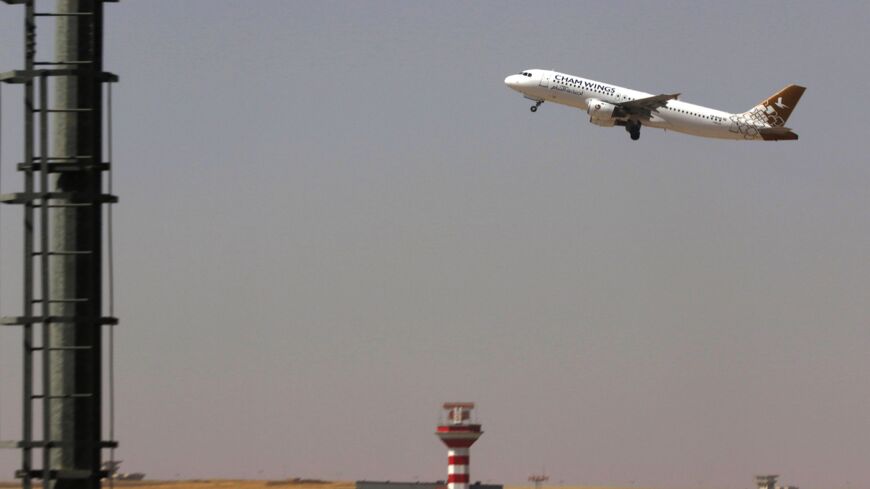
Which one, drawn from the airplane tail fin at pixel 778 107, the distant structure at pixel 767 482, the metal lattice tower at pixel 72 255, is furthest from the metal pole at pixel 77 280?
the airplane tail fin at pixel 778 107

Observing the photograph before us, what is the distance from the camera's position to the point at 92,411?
18.3m

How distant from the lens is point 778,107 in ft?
482

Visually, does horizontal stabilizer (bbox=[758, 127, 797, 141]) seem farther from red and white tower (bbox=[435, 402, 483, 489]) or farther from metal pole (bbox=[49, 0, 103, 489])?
metal pole (bbox=[49, 0, 103, 489])

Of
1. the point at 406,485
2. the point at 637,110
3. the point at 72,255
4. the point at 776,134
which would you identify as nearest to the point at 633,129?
the point at 637,110

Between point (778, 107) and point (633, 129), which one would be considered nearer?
point (633, 129)

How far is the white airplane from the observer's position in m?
133

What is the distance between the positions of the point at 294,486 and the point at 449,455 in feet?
136

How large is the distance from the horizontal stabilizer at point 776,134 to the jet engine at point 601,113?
54.2ft

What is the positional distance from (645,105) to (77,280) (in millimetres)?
119778

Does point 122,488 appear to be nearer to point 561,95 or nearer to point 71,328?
point 561,95

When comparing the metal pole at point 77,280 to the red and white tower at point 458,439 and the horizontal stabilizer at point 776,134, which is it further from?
the horizontal stabilizer at point 776,134

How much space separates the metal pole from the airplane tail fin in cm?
12913

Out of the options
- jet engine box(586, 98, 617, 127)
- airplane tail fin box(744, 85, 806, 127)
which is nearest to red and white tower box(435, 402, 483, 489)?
jet engine box(586, 98, 617, 127)

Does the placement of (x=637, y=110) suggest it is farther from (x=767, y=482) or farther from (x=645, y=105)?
(x=767, y=482)
